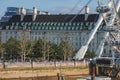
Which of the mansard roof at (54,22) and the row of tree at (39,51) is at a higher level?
A: the mansard roof at (54,22)

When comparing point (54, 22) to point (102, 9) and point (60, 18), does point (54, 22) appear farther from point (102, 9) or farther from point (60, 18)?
point (102, 9)

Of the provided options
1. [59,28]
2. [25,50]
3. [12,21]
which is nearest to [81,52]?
[25,50]

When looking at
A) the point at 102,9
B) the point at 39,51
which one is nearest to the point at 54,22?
the point at 39,51

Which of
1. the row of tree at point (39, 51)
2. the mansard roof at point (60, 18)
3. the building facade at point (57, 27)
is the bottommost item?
the row of tree at point (39, 51)

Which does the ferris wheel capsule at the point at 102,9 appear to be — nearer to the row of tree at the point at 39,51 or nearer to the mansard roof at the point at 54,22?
the row of tree at the point at 39,51

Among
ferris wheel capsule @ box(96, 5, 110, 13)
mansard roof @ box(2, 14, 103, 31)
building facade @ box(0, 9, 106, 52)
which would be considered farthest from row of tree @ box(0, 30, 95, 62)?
ferris wheel capsule @ box(96, 5, 110, 13)

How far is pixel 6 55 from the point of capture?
386 ft

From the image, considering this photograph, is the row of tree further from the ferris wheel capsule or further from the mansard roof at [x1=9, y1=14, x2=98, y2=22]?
the ferris wheel capsule

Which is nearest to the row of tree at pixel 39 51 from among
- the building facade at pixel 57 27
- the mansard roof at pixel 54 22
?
the building facade at pixel 57 27

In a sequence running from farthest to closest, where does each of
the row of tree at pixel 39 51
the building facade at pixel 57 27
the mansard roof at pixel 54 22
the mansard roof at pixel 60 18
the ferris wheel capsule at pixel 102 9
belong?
the mansard roof at pixel 60 18 → the mansard roof at pixel 54 22 → the building facade at pixel 57 27 → the row of tree at pixel 39 51 → the ferris wheel capsule at pixel 102 9

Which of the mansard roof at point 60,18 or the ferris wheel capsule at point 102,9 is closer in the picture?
the ferris wheel capsule at point 102,9

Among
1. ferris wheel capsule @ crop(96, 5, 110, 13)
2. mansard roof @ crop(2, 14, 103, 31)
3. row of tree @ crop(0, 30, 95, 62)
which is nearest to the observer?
ferris wheel capsule @ crop(96, 5, 110, 13)

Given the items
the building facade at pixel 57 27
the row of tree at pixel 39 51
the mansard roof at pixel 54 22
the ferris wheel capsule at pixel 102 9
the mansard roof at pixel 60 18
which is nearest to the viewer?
the ferris wheel capsule at pixel 102 9

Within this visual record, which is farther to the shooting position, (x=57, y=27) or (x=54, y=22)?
(x=54, y=22)
